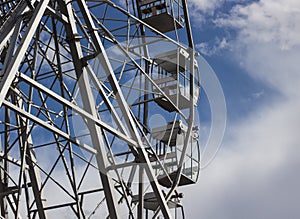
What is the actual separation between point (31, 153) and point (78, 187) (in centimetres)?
301

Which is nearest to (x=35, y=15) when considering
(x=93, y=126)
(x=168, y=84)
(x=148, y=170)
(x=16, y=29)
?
(x=16, y=29)

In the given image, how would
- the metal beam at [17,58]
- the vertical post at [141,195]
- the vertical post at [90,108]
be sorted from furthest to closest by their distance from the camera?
the vertical post at [141,195]
the vertical post at [90,108]
the metal beam at [17,58]

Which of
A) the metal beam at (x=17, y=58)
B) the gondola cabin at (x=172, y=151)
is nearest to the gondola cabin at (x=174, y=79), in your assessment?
the gondola cabin at (x=172, y=151)

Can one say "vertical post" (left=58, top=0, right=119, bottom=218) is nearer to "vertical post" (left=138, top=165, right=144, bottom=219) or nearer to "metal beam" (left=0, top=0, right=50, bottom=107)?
"metal beam" (left=0, top=0, right=50, bottom=107)

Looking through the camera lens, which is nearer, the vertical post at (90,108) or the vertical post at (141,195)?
the vertical post at (90,108)

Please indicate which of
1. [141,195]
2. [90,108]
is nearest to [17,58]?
[90,108]

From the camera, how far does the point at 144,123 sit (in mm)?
27125

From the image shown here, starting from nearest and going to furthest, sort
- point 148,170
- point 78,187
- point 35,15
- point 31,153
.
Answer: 1. point 35,15
2. point 148,170
3. point 78,187
4. point 31,153

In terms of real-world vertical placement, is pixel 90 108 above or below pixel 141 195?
above

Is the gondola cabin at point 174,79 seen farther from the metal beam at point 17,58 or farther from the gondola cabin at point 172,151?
the metal beam at point 17,58

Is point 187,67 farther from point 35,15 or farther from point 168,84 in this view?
point 35,15

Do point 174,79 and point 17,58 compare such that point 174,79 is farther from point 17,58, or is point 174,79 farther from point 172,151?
point 17,58

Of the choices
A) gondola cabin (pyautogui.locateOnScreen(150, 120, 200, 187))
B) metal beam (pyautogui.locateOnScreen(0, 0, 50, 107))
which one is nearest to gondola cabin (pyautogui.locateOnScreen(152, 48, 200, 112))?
gondola cabin (pyautogui.locateOnScreen(150, 120, 200, 187))

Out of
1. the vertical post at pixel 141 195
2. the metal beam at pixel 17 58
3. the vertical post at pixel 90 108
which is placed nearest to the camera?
the metal beam at pixel 17 58
